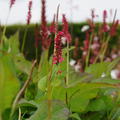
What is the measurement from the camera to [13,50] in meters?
1.89

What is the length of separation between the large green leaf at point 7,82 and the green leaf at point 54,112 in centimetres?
18

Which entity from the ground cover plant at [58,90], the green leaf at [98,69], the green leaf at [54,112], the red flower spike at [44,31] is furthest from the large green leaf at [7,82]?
the green leaf at [98,69]

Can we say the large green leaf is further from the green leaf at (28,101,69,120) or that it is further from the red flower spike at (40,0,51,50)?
the red flower spike at (40,0,51,50)

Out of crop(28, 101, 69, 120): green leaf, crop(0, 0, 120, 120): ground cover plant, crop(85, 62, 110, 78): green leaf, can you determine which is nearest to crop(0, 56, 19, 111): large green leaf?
crop(0, 0, 120, 120): ground cover plant

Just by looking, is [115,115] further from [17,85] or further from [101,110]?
[17,85]

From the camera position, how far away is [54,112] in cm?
110

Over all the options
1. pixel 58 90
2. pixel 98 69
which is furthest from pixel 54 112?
pixel 98 69

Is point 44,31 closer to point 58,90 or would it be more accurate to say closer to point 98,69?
point 58,90

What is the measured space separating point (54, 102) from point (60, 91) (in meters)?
0.15

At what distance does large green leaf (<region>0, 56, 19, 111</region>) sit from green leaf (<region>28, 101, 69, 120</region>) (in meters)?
0.18

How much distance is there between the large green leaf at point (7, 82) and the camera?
83 cm

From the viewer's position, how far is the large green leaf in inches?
32.8

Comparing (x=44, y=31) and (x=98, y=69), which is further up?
(x=44, y=31)

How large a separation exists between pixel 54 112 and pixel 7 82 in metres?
0.29
